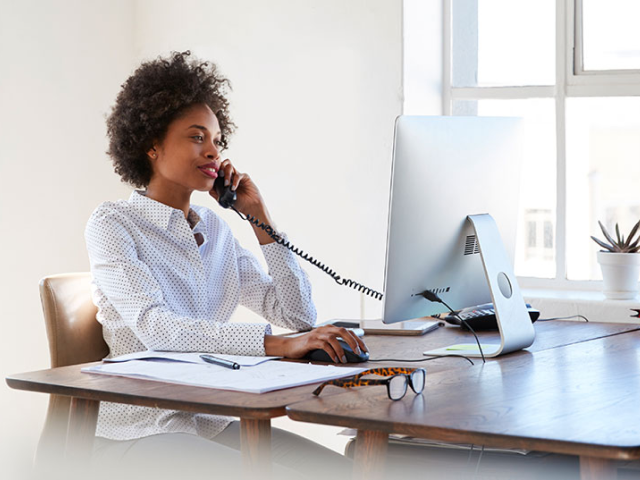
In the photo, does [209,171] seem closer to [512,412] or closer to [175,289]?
[175,289]

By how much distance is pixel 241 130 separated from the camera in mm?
3426

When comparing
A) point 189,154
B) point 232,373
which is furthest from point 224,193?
point 232,373

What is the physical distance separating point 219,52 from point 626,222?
168 centimetres

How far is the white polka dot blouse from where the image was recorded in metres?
1.76

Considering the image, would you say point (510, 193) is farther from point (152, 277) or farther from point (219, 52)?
point (219, 52)

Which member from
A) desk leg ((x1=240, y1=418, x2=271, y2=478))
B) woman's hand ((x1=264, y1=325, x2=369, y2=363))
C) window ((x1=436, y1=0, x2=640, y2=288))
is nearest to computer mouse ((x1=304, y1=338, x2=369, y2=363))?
woman's hand ((x1=264, y1=325, x2=369, y2=363))

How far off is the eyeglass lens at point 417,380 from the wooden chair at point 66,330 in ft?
2.71

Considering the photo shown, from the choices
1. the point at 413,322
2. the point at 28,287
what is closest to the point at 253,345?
the point at 413,322

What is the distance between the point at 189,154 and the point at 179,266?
29cm

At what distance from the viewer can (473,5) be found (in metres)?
3.24

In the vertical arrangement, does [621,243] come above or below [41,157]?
below

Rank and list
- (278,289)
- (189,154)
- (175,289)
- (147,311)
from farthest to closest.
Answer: (278,289)
(189,154)
(175,289)
(147,311)

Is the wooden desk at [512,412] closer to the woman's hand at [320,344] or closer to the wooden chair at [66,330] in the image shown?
the woman's hand at [320,344]

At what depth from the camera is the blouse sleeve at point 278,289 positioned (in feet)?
7.45
